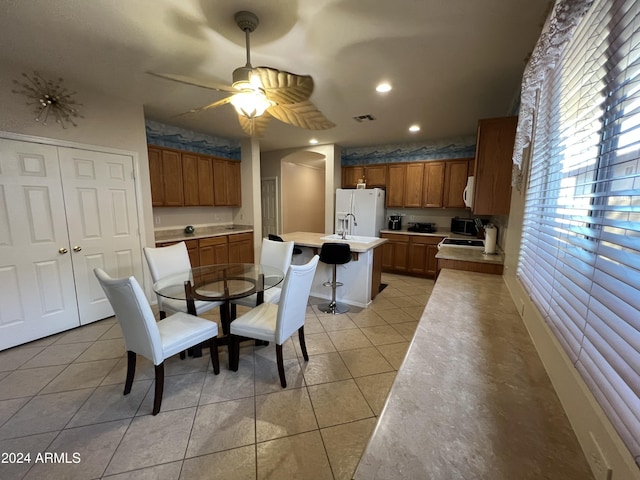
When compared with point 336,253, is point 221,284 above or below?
below

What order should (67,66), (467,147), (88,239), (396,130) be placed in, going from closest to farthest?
(67,66) → (88,239) → (396,130) → (467,147)

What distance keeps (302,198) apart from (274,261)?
422 cm

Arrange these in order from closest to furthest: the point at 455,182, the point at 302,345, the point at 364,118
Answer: the point at 302,345, the point at 364,118, the point at 455,182

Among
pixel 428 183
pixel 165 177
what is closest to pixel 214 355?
pixel 165 177

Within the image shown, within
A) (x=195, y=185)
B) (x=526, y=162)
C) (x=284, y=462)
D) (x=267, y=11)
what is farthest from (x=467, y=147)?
(x=284, y=462)

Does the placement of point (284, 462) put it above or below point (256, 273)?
below

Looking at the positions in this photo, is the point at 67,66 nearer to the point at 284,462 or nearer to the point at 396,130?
the point at 284,462

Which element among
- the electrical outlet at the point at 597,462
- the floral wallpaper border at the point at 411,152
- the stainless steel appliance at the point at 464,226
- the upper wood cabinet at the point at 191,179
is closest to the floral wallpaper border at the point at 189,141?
the upper wood cabinet at the point at 191,179

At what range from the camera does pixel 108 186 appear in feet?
9.86

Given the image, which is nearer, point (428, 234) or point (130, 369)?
point (130, 369)

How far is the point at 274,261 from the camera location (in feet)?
10.0

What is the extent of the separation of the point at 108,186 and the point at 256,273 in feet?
6.56

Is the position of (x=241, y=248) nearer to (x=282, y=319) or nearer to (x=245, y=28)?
(x=282, y=319)

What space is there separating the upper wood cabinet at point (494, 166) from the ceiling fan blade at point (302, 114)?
1448 millimetres
